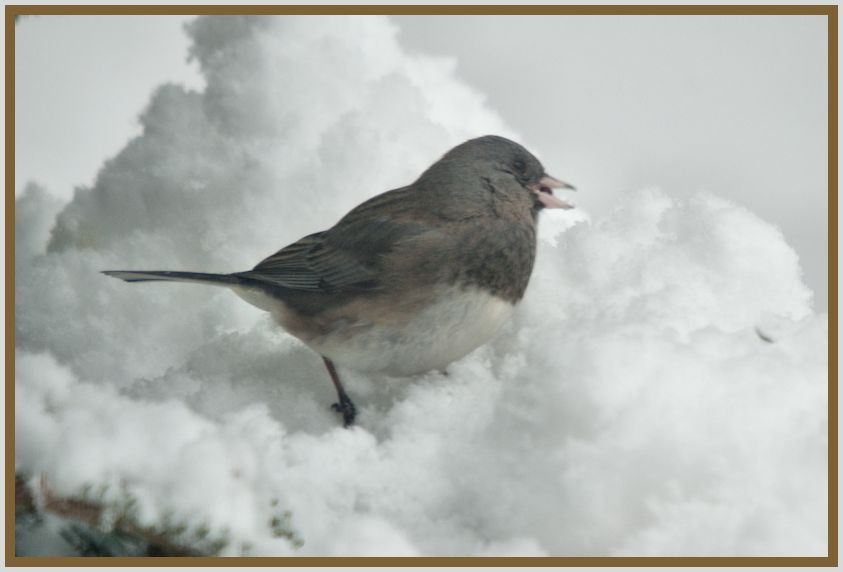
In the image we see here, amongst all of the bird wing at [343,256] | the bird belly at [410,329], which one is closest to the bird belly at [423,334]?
the bird belly at [410,329]

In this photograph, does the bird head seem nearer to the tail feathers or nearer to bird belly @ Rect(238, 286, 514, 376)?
bird belly @ Rect(238, 286, 514, 376)

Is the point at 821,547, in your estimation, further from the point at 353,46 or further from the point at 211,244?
the point at 353,46

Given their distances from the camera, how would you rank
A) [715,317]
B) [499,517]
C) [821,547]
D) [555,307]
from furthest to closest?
[555,307] < [715,317] < [499,517] < [821,547]

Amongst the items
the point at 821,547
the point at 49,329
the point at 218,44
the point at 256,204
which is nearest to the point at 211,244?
the point at 256,204

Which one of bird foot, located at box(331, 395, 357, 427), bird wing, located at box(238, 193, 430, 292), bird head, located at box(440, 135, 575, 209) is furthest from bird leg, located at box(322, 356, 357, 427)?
bird head, located at box(440, 135, 575, 209)

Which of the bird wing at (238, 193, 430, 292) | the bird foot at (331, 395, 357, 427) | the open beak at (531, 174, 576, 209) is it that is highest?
the open beak at (531, 174, 576, 209)

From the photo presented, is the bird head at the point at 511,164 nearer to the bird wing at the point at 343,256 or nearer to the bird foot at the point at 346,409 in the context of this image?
the bird wing at the point at 343,256
